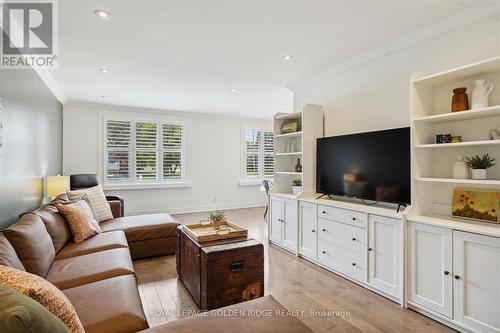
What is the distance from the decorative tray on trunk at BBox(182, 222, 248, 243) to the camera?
92.4 inches

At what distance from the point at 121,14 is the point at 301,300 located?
2986 mm

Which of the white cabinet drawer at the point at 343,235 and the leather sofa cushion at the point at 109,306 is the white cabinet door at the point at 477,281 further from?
the leather sofa cushion at the point at 109,306

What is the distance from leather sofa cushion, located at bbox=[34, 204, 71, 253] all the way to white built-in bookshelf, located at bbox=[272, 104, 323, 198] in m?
2.63

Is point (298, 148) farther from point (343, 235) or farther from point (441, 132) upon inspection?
point (441, 132)

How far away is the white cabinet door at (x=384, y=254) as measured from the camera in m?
2.41

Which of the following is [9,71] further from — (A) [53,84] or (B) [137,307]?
(B) [137,307]

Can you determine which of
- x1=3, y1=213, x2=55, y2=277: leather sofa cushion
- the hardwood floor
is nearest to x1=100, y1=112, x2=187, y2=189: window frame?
the hardwood floor

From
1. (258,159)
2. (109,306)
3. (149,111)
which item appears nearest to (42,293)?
(109,306)

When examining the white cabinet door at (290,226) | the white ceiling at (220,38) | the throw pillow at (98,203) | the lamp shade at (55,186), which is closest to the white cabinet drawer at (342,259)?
the white cabinet door at (290,226)

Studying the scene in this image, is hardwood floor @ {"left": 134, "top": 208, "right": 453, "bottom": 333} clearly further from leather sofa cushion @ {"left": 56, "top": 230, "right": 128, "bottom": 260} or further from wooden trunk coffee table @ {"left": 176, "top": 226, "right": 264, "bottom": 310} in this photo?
leather sofa cushion @ {"left": 56, "top": 230, "right": 128, "bottom": 260}

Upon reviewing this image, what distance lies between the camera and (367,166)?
291 cm

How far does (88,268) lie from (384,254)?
101 inches

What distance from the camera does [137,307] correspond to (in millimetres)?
1467

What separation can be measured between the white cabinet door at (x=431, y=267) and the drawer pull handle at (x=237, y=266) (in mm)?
1465
